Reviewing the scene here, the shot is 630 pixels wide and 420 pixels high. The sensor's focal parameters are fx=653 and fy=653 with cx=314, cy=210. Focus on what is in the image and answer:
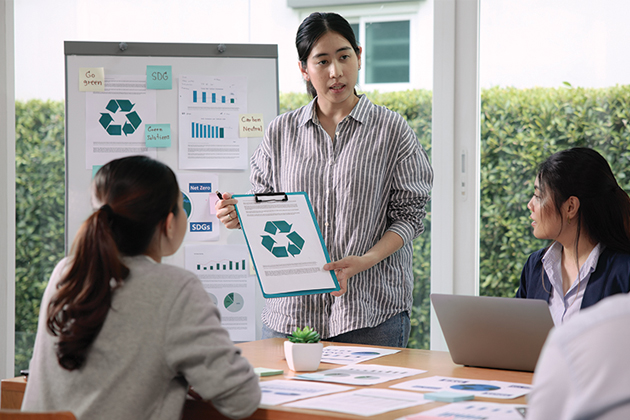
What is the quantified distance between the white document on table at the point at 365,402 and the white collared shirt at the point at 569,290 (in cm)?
78

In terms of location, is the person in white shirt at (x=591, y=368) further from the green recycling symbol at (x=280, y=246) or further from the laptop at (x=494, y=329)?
the green recycling symbol at (x=280, y=246)

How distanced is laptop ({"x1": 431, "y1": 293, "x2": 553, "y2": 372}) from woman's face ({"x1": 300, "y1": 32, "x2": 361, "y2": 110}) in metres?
0.88

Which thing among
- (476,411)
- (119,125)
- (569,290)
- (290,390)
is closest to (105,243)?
(290,390)

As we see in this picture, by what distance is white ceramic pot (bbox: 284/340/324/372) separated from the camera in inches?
65.7

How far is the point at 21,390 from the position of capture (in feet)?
5.12

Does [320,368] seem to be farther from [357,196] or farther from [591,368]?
[591,368]

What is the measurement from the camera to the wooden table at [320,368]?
4.20ft

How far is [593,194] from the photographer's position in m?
2.06

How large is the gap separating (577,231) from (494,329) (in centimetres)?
61

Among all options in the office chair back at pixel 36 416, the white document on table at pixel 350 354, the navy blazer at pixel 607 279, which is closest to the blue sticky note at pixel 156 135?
the white document on table at pixel 350 354

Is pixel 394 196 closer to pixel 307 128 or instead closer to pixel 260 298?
pixel 307 128

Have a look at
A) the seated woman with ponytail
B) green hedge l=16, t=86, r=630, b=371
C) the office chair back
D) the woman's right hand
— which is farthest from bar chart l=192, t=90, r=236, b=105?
the office chair back

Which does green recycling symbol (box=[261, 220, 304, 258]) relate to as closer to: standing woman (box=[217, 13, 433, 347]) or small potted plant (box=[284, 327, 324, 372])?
standing woman (box=[217, 13, 433, 347])

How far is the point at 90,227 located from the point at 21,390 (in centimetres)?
54
